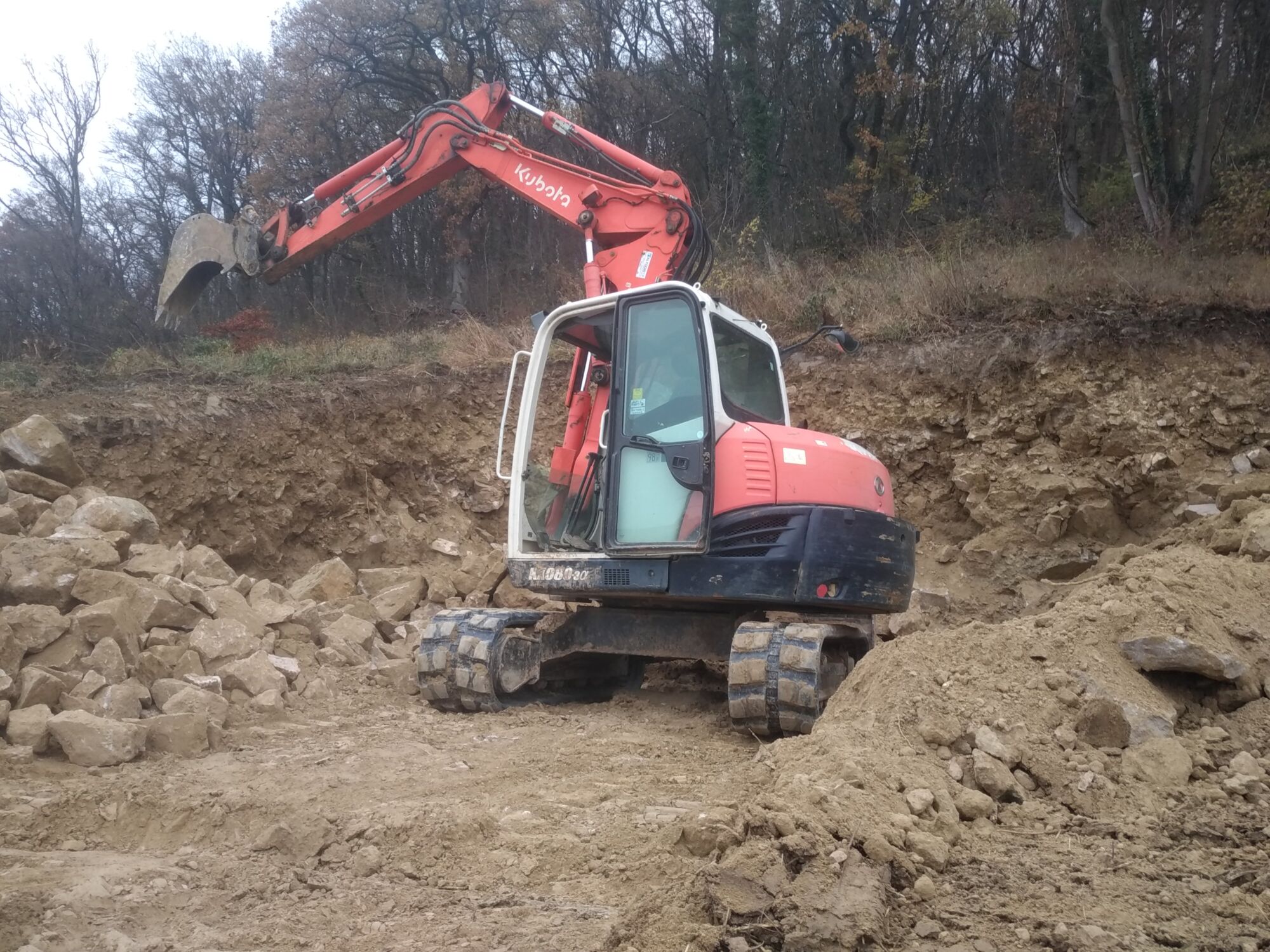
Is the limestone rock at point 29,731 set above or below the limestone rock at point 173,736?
above

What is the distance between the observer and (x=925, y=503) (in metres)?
9.57

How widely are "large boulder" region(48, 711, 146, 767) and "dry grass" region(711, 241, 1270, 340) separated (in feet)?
25.2

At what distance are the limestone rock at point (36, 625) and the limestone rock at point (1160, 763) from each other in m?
5.10

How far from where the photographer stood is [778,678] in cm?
486

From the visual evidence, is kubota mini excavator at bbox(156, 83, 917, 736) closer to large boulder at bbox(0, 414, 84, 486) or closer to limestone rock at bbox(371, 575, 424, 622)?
limestone rock at bbox(371, 575, 424, 622)

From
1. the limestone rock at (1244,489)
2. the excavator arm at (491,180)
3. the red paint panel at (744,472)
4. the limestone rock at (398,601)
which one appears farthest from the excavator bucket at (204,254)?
the limestone rock at (1244,489)

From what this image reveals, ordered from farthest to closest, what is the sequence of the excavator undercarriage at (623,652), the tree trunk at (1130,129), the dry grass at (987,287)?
the tree trunk at (1130,129) → the dry grass at (987,287) → the excavator undercarriage at (623,652)

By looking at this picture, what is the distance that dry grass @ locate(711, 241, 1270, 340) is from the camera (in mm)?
9508

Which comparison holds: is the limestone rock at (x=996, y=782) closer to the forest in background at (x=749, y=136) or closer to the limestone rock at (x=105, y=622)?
the limestone rock at (x=105, y=622)

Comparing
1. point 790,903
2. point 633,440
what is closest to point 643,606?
point 633,440

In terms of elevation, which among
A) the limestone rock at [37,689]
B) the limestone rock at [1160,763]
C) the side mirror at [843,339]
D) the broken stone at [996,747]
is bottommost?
the limestone rock at [1160,763]

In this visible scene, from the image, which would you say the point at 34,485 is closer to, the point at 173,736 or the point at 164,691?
the point at 164,691

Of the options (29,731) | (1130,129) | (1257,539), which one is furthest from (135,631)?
(1130,129)

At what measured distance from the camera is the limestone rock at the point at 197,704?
5.09m
